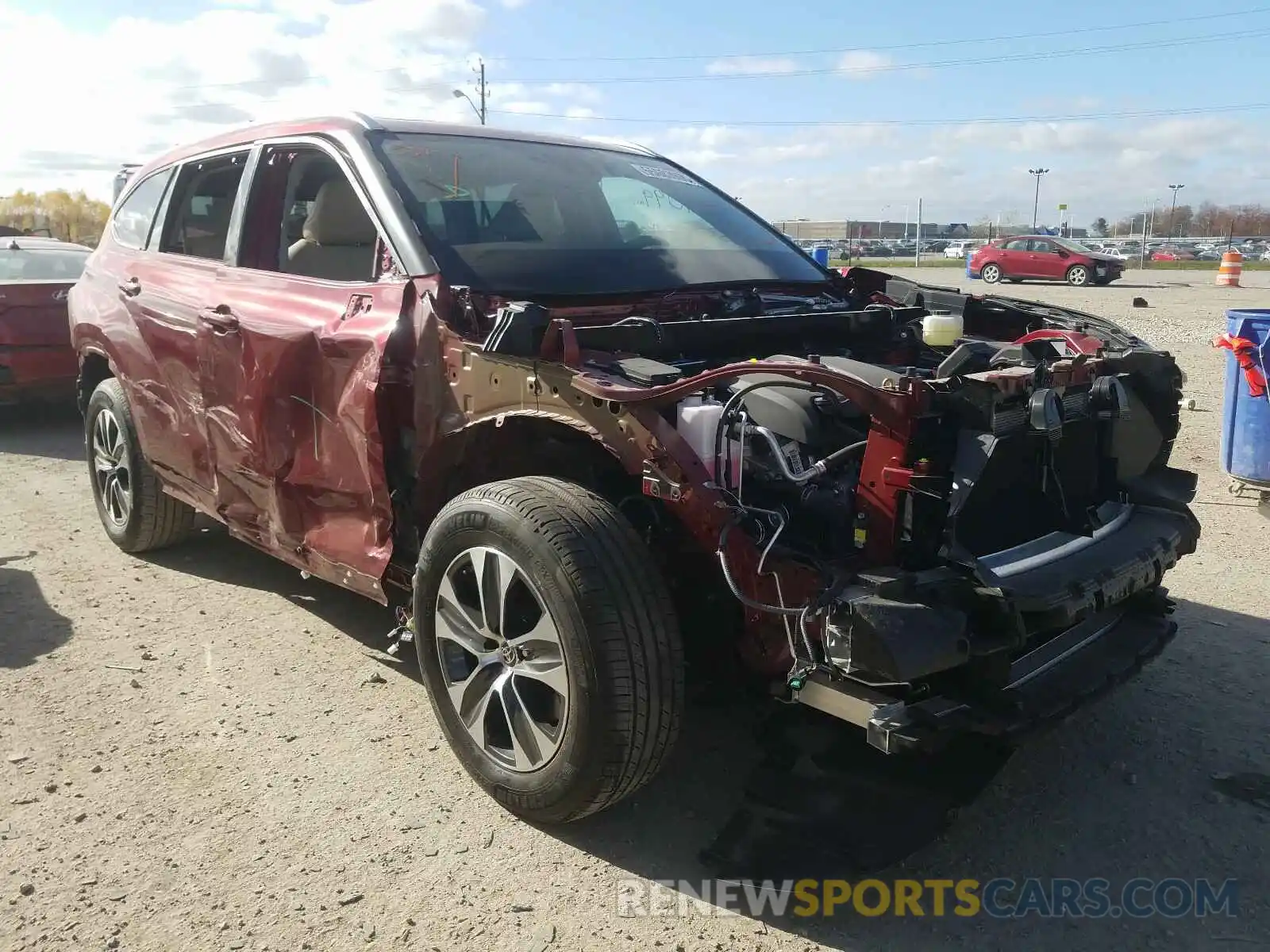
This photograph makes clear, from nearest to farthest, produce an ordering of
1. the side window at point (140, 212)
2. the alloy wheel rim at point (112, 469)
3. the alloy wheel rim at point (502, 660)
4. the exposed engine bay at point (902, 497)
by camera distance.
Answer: the exposed engine bay at point (902, 497), the alloy wheel rim at point (502, 660), the side window at point (140, 212), the alloy wheel rim at point (112, 469)

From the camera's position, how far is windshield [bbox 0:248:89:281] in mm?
8763

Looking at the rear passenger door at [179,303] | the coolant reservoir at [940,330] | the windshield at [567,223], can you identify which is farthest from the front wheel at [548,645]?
the rear passenger door at [179,303]

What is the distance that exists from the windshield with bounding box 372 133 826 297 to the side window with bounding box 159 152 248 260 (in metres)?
1.06

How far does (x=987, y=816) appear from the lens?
2973 millimetres

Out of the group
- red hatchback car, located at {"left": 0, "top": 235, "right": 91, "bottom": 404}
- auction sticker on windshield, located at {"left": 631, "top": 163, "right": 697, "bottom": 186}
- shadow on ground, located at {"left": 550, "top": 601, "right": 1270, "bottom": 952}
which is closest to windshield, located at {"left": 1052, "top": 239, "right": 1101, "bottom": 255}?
red hatchback car, located at {"left": 0, "top": 235, "right": 91, "bottom": 404}

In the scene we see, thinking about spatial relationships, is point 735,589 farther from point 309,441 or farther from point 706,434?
point 309,441

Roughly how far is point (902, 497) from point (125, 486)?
4293 mm

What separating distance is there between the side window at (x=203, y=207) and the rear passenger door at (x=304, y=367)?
26cm

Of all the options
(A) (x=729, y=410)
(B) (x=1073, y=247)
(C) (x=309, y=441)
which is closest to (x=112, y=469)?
(C) (x=309, y=441)

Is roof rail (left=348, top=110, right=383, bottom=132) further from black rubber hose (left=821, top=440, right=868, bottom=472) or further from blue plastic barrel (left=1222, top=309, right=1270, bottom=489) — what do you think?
blue plastic barrel (left=1222, top=309, right=1270, bottom=489)

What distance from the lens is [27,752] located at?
3.34 metres

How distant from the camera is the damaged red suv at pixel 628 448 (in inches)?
97.9

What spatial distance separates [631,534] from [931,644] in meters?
0.81

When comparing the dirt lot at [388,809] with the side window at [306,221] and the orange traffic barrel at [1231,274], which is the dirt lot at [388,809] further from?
the orange traffic barrel at [1231,274]
